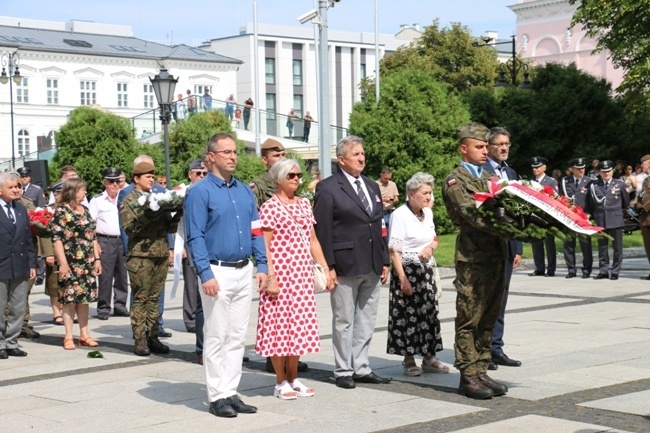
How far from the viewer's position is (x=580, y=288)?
17391 millimetres

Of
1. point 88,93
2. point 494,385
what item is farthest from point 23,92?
point 494,385

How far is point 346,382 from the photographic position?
9.23 m

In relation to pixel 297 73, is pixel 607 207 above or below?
below

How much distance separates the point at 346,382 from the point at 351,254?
104cm

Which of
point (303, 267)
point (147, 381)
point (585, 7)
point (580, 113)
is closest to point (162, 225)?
point (147, 381)

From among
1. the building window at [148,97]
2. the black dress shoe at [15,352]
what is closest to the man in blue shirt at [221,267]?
the black dress shoe at [15,352]

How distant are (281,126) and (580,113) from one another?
35.9 feet

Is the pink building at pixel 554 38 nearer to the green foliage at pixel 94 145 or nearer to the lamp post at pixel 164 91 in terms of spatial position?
the green foliage at pixel 94 145

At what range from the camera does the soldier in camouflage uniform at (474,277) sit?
8672mm

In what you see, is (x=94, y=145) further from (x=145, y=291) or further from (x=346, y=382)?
(x=346, y=382)

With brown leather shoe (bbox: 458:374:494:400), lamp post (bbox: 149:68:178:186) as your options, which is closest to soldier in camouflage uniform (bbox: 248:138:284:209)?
brown leather shoe (bbox: 458:374:494:400)

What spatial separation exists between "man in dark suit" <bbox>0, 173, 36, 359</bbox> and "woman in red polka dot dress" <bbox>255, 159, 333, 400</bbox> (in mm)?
3866

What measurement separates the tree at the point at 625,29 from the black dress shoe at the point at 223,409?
30627 mm

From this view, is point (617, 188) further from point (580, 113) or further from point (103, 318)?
point (580, 113)
